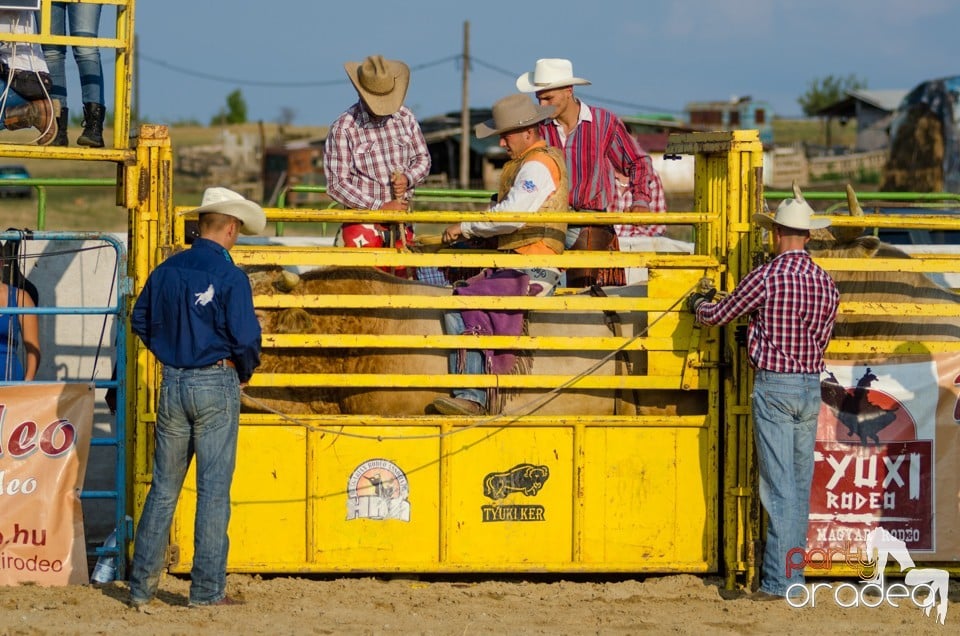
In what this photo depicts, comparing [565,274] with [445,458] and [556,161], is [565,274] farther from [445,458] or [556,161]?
[445,458]

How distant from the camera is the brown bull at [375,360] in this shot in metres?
6.73

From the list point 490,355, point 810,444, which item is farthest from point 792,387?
point 490,355

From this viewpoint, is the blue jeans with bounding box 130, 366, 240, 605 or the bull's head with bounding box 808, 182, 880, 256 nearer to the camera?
the blue jeans with bounding box 130, 366, 240, 605

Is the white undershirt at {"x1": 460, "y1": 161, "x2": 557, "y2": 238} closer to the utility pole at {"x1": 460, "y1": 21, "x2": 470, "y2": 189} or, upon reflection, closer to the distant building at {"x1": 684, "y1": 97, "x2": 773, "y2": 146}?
the utility pole at {"x1": 460, "y1": 21, "x2": 470, "y2": 189}

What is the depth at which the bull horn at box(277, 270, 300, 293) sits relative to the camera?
6.70m

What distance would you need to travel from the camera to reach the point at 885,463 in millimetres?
6629

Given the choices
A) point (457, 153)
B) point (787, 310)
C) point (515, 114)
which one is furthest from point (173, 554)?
point (457, 153)

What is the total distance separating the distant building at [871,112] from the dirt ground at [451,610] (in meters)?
53.2

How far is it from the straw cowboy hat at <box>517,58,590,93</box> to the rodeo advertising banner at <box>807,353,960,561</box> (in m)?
2.61

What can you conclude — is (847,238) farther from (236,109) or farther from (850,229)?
(236,109)

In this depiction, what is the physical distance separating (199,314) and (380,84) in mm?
2539

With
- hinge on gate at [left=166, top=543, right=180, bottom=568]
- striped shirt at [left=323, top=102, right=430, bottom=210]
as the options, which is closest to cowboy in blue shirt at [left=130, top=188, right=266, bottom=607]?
hinge on gate at [left=166, top=543, right=180, bottom=568]

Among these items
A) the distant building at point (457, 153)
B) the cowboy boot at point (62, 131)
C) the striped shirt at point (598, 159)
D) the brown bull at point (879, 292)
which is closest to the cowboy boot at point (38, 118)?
the cowboy boot at point (62, 131)
